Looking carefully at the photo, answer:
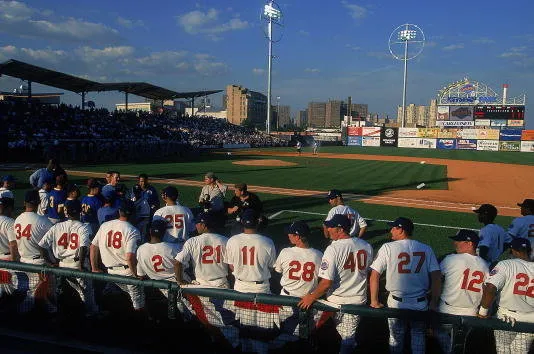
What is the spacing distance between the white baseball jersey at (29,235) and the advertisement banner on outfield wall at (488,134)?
212 ft

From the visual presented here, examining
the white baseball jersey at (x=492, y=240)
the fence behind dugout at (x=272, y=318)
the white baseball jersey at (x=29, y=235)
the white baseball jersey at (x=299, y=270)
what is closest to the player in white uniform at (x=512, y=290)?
the fence behind dugout at (x=272, y=318)

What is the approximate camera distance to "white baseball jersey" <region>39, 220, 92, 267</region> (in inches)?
205

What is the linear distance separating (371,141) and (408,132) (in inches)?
227

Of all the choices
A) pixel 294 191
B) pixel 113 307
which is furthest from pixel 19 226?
pixel 294 191

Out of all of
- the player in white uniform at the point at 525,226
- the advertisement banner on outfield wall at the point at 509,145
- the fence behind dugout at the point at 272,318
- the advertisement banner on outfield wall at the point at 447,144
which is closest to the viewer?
the fence behind dugout at the point at 272,318

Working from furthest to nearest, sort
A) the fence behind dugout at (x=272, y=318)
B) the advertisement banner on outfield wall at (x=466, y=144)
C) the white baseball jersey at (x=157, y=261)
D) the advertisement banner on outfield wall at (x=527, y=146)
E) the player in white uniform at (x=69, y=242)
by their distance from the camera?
the advertisement banner on outfield wall at (x=466, y=144), the advertisement banner on outfield wall at (x=527, y=146), the player in white uniform at (x=69, y=242), the white baseball jersey at (x=157, y=261), the fence behind dugout at (x=272, y=318)

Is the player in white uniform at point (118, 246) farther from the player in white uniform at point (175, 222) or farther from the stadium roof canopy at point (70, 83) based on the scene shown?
the stadium roof canopy at point (70, 83)

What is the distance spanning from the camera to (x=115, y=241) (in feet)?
16.7

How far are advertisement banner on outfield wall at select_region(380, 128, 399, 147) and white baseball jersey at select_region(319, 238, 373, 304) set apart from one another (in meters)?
64.2

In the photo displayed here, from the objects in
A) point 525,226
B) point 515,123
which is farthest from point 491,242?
point 515,123

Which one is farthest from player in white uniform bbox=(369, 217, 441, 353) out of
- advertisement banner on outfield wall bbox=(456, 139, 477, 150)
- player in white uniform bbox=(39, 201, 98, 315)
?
advertisement banner on outfield wall bbox=(456, 139, 477, 150)

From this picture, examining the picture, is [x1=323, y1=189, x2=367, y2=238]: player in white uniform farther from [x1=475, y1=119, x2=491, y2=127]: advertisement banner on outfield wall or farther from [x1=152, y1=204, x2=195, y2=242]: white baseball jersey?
[x1=475, y1=119, x2=491, y2=127]: advertisement banner on outfield wall

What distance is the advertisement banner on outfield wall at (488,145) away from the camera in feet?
195

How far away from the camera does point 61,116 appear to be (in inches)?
1312
